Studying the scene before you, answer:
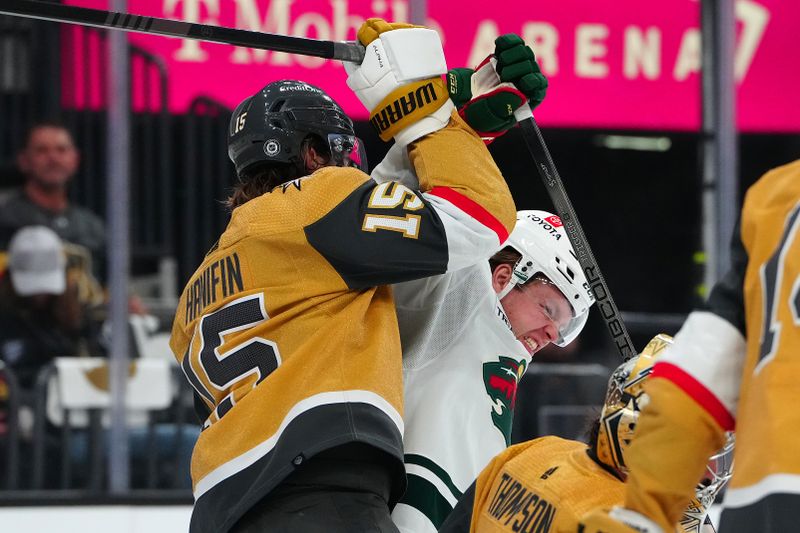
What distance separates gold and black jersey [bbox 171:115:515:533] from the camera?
1.69 m

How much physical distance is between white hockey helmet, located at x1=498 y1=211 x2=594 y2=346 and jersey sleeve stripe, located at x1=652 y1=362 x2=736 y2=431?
→ 0.82 metres

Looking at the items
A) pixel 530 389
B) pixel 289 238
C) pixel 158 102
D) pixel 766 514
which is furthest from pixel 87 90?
pixel 766 514

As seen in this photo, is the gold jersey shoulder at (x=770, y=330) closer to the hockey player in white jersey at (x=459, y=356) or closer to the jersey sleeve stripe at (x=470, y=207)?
the jersey sleeve stripe at (x=470, y=207)

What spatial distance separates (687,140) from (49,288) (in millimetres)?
2006

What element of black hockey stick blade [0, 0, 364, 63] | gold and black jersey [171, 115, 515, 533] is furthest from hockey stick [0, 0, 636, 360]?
gold and black jersey [171, 115, 515, 533]

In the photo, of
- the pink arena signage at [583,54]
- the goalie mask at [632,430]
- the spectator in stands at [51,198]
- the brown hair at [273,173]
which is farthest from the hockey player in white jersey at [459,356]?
the pink arena signage at [583,54]

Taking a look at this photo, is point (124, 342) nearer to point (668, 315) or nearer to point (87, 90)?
point (87, 90)

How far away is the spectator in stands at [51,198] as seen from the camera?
3650mm

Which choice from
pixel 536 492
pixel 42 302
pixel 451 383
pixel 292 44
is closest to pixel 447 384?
pixel 451 383

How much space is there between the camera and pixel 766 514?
120 cm

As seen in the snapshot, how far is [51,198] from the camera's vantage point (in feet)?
12.0

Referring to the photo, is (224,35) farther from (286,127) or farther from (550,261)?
(550,261)

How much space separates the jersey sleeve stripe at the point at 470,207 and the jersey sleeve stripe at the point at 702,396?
0.51 meters

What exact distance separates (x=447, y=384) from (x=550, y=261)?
29 centimetres
